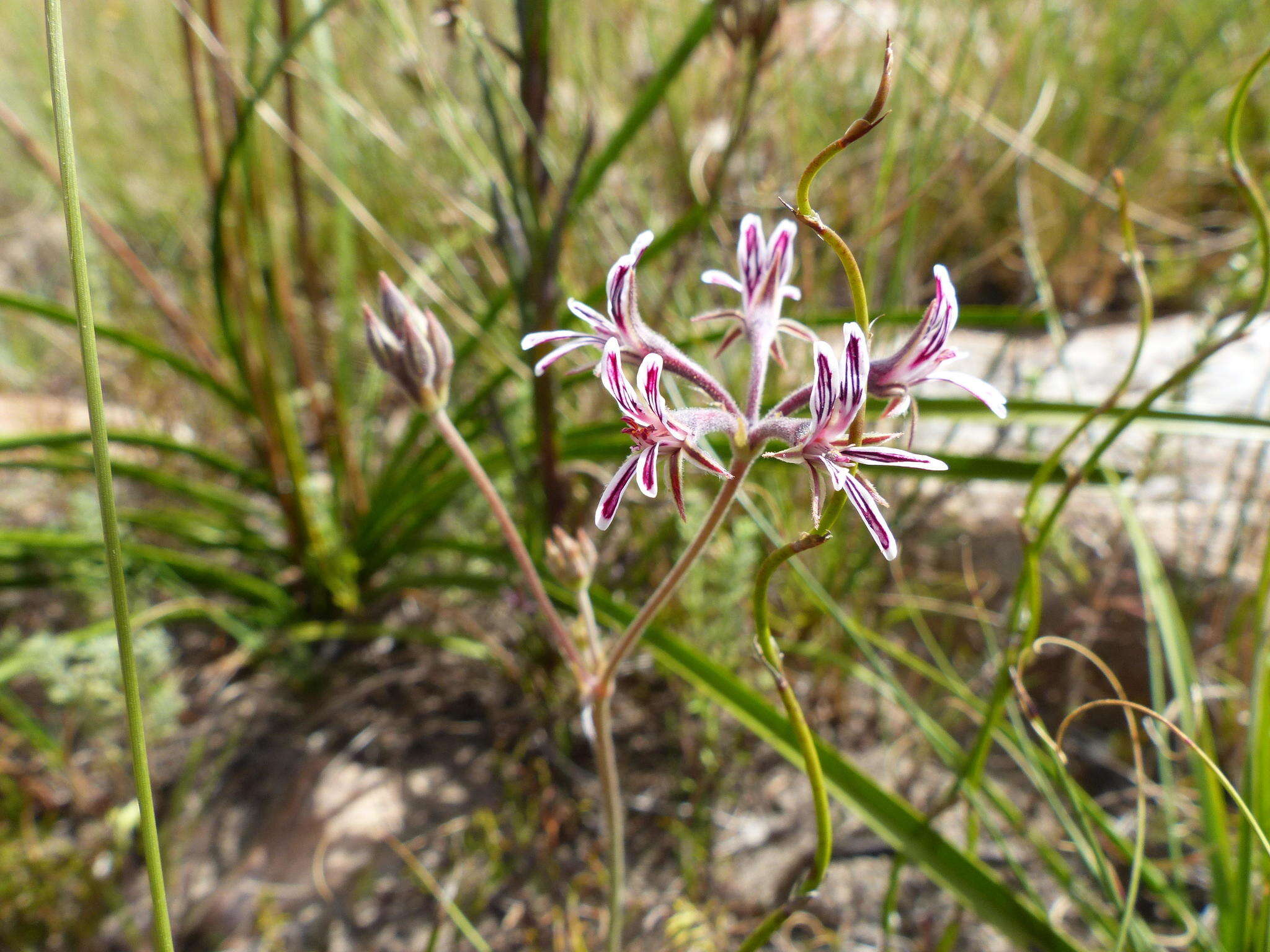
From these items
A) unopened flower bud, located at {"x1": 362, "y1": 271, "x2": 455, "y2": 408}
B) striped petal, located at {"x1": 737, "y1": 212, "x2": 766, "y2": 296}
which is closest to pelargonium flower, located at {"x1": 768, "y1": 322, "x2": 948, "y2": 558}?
striped petal, located at {"x1": 737, "y1": 212, "x2": 766, "y2": 296}

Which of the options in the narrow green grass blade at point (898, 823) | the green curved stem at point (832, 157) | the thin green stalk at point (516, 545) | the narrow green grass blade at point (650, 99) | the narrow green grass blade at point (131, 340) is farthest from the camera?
the narrow green grass blade at point (131, 340)

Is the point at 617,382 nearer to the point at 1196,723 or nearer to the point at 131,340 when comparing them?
the point at 1196,723

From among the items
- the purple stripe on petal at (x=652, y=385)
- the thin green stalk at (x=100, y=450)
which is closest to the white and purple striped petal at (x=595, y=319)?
the purple stripe on petal at (x=652, y=385)

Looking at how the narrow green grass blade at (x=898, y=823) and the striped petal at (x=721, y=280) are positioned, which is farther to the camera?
the narrow green grass blade at (x=898, y=823)

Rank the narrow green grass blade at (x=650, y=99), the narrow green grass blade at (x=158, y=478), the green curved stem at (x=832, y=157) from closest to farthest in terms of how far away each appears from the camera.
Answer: the green curved stem at (x=832, y=157)
the narrow green grass blade at (x=650, y=99)
the narrow green grass blade at (x=158, y=478)

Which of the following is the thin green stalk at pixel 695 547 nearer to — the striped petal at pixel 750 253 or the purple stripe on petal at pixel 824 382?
the purple stripe on petal at pixel 824 382

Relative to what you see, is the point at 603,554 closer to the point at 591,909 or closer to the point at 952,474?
the point at 591,909

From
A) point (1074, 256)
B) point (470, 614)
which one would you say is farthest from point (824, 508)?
point (1074, 256)
